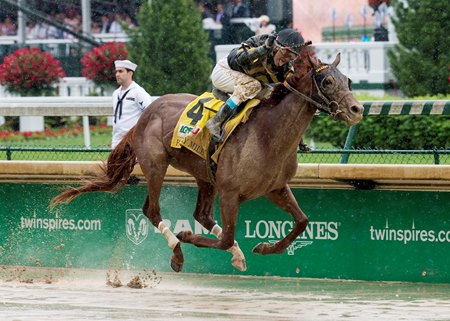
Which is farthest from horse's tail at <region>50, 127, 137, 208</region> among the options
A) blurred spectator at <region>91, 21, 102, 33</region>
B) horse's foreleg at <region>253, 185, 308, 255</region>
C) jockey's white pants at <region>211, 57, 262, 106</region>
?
blurred spectator at <region>91, 21, 102, 33</region>

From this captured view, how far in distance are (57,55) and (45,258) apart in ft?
37.9

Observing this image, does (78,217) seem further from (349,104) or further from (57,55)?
(57,55)

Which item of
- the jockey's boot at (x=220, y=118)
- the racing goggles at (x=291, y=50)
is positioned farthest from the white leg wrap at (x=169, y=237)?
the racing goggles at (x=291, y=50)

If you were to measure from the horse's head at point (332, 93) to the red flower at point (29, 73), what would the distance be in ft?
38.2

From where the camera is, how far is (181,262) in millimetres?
11031

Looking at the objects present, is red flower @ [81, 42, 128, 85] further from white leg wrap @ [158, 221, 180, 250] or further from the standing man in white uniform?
white leg wrap @ [158, 221, 180, 250]

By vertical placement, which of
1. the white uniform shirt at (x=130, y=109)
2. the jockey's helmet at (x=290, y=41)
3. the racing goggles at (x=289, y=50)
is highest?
the jockey's helmet at (x=290, y=41)

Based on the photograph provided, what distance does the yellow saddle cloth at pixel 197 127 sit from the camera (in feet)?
35.2

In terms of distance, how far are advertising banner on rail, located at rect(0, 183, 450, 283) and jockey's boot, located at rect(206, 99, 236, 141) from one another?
1664mm

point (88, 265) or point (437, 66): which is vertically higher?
point (437, 66)

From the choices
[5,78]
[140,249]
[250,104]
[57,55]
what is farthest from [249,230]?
[57,55]

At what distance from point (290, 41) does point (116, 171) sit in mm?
2314

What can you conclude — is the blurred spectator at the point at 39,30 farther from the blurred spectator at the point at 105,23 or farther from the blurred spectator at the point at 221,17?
the blurred spectator at the point at 221,17

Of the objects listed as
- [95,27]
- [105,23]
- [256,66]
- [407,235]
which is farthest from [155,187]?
[95,27]
